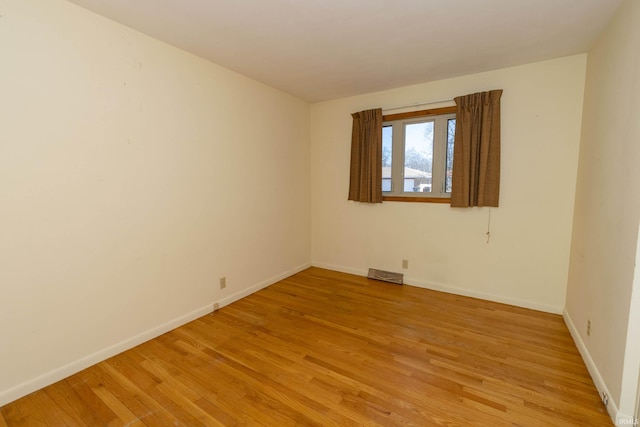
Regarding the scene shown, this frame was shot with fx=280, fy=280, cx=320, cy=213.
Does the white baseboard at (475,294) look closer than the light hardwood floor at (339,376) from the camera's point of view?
No

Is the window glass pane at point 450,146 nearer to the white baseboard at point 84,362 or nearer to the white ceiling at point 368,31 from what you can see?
the white ceiling at point 368,31

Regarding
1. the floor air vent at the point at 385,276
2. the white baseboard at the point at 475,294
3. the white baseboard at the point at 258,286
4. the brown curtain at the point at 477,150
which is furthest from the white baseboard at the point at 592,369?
the white baseboard at the point at 258,286

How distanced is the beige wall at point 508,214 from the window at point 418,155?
0.53ft

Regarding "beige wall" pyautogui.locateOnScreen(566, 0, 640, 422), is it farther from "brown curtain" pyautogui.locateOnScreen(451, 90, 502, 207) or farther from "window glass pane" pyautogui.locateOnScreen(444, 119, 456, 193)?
"window glass pane" pyautogui.locateOnScreen(444, 119, 456, 193)

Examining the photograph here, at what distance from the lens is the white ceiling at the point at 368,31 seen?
6.18 feet

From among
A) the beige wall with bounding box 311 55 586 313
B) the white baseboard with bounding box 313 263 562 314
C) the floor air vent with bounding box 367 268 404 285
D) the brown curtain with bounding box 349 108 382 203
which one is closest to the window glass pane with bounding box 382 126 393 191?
the brown curtain with bounding box 349 108 382 203

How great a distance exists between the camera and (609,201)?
1.83 metres

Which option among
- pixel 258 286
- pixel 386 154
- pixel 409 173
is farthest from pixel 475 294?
pixel 258 286

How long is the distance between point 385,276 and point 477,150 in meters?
1.90

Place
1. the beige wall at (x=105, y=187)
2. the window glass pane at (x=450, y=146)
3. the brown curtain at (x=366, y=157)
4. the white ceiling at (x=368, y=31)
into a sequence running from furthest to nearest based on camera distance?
1. the brown curtain at (x=366, y=157)
2. the window glass pane at (x=450, y=146)
3. the white ceiling at (x=368, y=31)
4. the beige wall at (x=105, y=187)

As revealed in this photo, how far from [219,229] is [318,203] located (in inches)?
70.5

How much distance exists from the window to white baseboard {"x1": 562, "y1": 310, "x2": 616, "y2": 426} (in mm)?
1619

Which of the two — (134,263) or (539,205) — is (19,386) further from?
(539,205)

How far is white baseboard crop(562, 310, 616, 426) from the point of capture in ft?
5.06
